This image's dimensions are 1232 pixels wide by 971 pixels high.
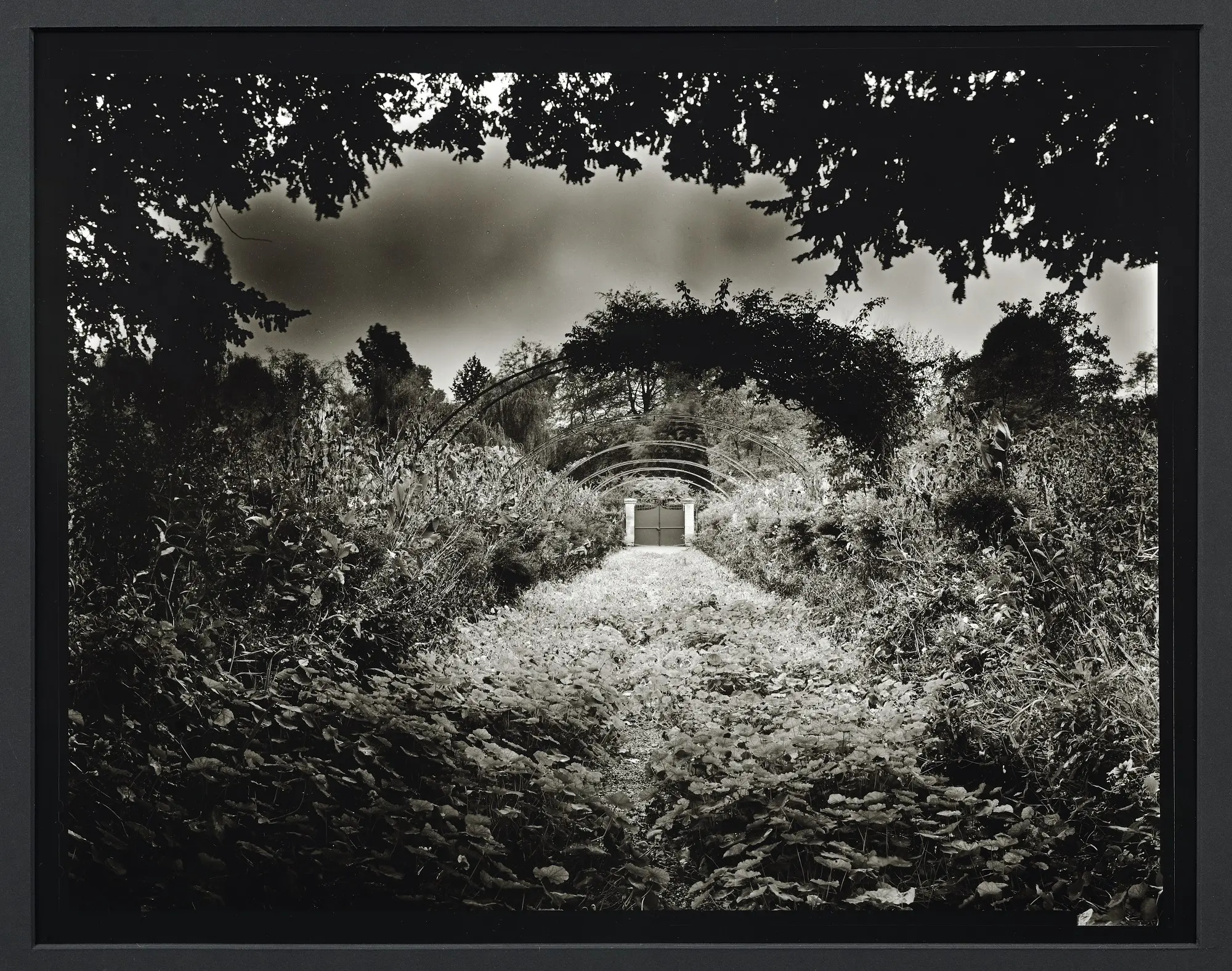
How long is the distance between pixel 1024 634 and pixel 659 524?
Result: 1.48 meters

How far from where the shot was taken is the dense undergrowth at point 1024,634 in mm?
2242

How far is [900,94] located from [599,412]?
1.60 meters

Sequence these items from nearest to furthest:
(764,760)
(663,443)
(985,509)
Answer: (764,760) → (985,509) → (663,443)

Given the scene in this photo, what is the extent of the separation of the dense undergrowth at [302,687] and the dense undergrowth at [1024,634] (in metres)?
0.68

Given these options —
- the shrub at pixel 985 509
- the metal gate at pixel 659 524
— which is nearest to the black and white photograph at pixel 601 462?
the shrub at pixel 985 509

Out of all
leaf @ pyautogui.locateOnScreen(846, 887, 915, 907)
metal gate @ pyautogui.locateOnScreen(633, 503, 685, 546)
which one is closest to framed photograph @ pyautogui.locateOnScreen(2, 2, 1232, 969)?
leaf @ pyautogui.locateOnScreen(846, 887, 915, 907)

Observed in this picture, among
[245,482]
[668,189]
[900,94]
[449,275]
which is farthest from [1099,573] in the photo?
[245,482]

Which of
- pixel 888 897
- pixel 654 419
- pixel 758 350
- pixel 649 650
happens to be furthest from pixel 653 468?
pixel 888 897

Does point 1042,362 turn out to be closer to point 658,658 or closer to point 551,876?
point 658,658

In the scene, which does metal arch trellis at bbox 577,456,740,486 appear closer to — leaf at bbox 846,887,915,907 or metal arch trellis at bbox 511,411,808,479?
metal arch trellis at bbox 511,411,808,479

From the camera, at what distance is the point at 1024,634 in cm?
240

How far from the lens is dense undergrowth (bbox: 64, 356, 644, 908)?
226 cm

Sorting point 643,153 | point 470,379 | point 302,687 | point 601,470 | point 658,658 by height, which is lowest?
point 302,687

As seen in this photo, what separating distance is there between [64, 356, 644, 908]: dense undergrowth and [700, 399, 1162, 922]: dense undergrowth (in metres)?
0.68
